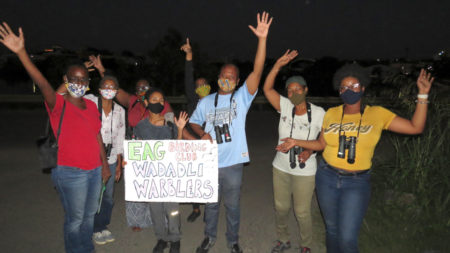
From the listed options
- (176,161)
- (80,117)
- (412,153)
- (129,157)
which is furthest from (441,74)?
(80,117)

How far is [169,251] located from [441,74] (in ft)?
23.3

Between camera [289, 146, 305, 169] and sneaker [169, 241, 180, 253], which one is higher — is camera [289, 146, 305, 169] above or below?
above

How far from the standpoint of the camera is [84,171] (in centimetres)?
312

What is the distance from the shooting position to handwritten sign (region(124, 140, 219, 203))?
3633 mm

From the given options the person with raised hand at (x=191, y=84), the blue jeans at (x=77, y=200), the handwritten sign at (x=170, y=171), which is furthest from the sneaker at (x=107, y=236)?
the person with raised hand at (x=191, y=84)

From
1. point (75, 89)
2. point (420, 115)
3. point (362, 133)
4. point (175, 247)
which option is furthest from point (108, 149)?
point (420, 115)

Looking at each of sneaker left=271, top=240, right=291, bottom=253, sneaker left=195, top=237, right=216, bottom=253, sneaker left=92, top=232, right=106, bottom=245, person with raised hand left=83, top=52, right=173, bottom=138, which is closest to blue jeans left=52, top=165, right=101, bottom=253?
sneaker left=92, top=232, right=106, bottom=245

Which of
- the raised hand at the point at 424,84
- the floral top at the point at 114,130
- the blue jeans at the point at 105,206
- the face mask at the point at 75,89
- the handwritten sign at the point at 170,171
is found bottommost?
the blue jeans at the point at 105,206

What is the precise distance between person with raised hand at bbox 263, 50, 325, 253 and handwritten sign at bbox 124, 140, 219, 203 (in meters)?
0.81

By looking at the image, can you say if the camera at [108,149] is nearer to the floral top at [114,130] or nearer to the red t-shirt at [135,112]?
the floral top at [114,130]

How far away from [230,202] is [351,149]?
1.56 metres

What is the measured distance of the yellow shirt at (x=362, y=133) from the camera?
2.89 meters

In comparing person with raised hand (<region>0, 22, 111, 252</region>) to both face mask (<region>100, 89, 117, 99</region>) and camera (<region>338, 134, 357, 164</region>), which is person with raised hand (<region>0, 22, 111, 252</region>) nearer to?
face mask (<region>100, 89, 117, 99</region>)

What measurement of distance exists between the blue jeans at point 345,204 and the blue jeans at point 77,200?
2438 mm
